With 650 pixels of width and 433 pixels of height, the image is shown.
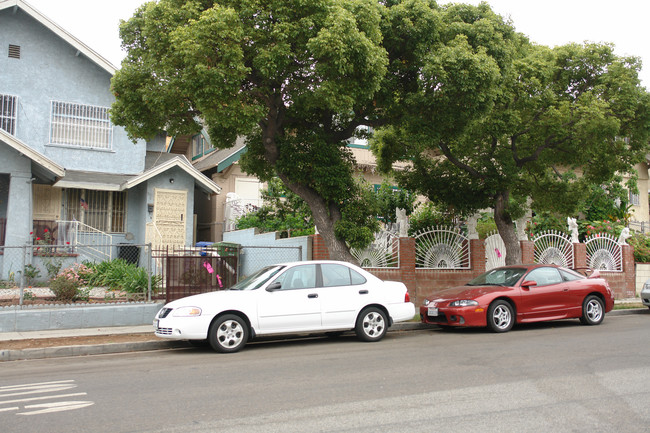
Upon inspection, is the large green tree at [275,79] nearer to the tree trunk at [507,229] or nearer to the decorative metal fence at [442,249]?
the decorative metal fence at [442,249]

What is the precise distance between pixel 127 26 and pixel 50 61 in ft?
30.9

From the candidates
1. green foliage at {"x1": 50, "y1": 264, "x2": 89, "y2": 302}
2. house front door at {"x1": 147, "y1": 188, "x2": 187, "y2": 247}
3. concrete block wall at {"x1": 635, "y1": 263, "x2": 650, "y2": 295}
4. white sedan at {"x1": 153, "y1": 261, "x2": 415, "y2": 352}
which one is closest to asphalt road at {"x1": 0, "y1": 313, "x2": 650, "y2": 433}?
white sedan at {"x1": 153, "y1": 261, "x2": 415, "y2": 352}

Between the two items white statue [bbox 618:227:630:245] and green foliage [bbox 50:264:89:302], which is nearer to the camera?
green foliage [bbox 50:264:89:302]

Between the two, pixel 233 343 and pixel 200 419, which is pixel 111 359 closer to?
pixel 233 343

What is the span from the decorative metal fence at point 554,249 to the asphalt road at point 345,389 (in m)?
9.22

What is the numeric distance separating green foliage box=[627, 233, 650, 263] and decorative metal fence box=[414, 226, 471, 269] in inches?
361

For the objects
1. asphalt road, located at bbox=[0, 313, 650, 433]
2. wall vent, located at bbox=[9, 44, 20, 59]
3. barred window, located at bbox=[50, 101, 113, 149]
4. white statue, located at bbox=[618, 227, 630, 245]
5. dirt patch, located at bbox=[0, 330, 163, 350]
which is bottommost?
asphalt road, located at bbox=[0, 313, 650, 433]

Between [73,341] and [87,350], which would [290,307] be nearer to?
[87,350]

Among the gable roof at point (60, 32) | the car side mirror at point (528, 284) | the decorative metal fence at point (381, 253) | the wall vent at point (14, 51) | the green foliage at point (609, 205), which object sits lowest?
the car side mirror at point (528, 284)

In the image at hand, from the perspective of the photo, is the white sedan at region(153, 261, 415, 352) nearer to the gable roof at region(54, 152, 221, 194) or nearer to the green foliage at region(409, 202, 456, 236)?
the green foliage at region(409, 202, 456, 236)

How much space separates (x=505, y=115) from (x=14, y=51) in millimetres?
16385

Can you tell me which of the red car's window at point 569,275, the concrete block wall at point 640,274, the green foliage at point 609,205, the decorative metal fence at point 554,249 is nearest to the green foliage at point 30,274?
the red car's window at point 569,275

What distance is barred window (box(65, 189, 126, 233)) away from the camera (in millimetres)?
19547

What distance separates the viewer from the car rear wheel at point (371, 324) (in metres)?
10.4
